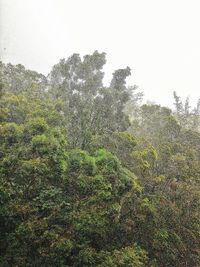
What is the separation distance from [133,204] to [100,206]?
2.08m

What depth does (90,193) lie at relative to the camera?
1326cm

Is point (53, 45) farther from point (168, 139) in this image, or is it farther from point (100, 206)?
point (100, 206)

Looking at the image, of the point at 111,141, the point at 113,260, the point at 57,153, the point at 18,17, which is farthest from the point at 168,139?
the point at 18,17

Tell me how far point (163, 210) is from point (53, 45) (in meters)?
120

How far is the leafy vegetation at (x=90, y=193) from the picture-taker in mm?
11180

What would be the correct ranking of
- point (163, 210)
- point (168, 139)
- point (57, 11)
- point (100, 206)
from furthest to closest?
point (57, 11) < point (168, 139) < point (163, 210) < point (100, 206)

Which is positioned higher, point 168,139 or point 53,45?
point 53,45

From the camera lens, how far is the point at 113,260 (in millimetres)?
10961

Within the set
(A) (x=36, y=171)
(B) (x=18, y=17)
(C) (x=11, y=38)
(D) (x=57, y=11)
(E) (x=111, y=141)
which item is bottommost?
(A) (x=36, y=171)

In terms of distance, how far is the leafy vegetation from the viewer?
1118cm

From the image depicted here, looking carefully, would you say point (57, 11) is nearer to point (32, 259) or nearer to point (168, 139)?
point (168, 139)

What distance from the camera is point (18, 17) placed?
104 metres

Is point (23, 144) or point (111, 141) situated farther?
point (111, 141)

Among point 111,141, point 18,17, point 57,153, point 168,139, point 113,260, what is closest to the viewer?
point 113,260
